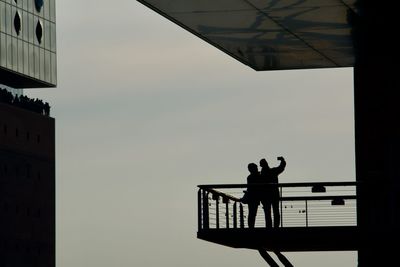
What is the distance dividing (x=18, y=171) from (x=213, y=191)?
95216 millimetres

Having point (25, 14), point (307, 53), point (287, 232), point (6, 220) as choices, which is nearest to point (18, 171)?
point (6, 220)

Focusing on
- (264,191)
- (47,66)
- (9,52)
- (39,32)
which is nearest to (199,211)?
(264,191)

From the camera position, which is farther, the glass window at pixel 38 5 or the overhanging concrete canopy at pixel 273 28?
the glass window at pixel 38 5

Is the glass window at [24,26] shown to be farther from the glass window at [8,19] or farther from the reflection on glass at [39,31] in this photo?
the reflection on glass at [39,31]

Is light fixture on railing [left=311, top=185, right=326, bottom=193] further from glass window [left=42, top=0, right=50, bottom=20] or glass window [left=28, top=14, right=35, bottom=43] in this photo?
glass window [left=42, top=0, right=50, bottom=20]


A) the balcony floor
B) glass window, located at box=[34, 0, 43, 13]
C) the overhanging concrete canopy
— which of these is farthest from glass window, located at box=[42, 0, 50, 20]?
the balcony floor

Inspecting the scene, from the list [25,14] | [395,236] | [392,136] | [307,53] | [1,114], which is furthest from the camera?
[25,14]

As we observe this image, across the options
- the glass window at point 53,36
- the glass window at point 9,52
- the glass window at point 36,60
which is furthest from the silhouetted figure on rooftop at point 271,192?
the glass window at point 53,36

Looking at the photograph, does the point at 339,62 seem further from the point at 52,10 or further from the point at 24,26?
the point at 52,10

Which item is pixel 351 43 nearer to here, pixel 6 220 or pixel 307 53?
pixel 307 53

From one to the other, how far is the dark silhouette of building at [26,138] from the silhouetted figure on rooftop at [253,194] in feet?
298

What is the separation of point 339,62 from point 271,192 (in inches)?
417

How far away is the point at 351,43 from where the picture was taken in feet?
Answer: 134

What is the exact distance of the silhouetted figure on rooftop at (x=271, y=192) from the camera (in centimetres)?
3462
